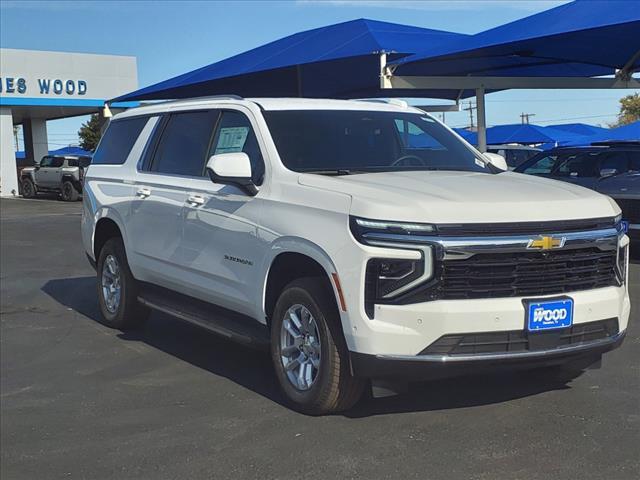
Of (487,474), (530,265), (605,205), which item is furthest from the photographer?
(605,205)

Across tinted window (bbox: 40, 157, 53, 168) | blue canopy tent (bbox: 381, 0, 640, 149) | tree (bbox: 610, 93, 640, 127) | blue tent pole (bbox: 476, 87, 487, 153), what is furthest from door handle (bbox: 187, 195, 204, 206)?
tree (bbox: 610, 93, 640, 127)

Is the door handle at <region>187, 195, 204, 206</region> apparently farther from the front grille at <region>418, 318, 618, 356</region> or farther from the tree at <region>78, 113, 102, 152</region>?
the tree at <region>78, 113, 102, 152</region>

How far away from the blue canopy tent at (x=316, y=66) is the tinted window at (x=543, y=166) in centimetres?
348

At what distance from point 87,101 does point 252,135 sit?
3162 cm

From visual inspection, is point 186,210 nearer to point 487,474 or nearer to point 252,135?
point 252,135

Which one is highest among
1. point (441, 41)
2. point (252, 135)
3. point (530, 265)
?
point (441, 41)

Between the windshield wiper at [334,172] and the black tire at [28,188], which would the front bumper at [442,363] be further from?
the black tire at [28,188]

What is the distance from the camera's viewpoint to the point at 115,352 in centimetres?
634

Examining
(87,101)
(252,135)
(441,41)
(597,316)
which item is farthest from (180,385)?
(87,101)

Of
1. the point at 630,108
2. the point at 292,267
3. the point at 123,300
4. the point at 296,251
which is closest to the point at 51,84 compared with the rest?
the point at 123,300

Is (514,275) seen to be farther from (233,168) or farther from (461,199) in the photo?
(233,168)

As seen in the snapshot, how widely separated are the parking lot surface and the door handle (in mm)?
1269

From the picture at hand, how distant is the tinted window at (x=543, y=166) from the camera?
12641 mm

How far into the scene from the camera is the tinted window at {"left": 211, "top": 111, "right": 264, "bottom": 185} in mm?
5215
